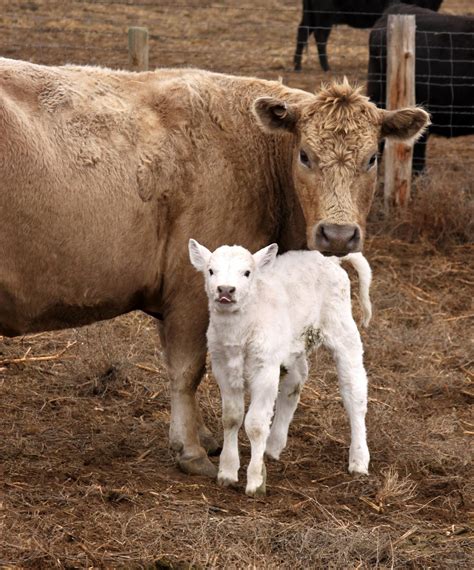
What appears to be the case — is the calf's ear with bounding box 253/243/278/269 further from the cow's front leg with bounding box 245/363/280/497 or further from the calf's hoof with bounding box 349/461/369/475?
the calf's hoof with bounding box 349/461/369/475

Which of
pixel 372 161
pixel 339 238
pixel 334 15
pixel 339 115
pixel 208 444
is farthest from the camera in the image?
pixel 334 15

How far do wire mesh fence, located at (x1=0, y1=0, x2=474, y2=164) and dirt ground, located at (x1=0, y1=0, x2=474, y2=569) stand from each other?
1655 millimetres

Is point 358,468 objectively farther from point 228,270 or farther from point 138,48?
point 138,48

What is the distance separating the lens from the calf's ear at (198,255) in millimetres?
5762

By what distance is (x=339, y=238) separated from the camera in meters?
5.78

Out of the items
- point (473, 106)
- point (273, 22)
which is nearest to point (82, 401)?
point (473, 106)

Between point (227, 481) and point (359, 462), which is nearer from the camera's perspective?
point (227, 481)

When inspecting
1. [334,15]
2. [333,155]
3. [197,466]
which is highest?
[333,155]

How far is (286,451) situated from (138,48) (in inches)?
212

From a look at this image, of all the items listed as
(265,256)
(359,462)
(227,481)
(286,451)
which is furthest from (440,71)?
(227,481)

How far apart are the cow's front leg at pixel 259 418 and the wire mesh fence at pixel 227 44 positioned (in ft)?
23.3

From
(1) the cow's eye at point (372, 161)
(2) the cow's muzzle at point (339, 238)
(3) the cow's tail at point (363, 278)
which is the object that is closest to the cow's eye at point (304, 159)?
(1) the cow's eye at point (372, 161)

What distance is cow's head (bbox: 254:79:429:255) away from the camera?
5855 millimetres

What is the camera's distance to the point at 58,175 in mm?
5863
